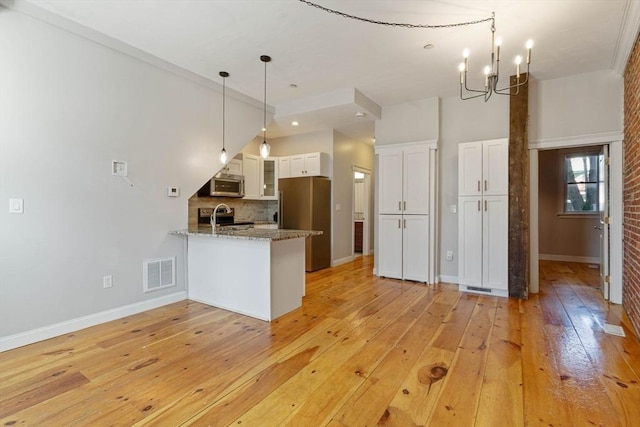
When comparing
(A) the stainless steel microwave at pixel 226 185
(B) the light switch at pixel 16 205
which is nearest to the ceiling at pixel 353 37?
(A) the stainless steel microwave at pixel 226 185

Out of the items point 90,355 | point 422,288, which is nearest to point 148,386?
point 90,355

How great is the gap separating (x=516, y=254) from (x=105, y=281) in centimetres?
477

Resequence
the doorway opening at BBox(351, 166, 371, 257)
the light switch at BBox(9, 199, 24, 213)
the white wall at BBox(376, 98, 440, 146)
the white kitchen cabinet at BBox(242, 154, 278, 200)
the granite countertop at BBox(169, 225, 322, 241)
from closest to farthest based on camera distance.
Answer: the light switch at BBox(9, 199, 24, 213), the granite countertop at BBox(169, 225, 322, 241), the white wall at BBox(376, 98, 440, 146), the white kitchen cabinet at BBox(242, 154, 278, 200), the doorway opening at BBox(351, 166, 371, 257)

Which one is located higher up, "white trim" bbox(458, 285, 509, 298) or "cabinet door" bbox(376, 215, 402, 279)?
"cabinet door" bbox(376, 215, 402, 279)

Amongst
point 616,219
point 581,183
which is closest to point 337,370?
point 616,219

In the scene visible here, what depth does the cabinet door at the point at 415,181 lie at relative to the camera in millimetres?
4668

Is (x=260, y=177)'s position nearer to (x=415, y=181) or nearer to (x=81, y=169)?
(x=415, y=181)

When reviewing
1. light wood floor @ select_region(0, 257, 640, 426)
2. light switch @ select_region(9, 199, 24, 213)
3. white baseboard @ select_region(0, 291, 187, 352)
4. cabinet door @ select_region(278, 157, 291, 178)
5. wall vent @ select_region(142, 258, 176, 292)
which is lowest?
light wood floor @ select_region(0, 257, 640, 426)

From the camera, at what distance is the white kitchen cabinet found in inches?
220

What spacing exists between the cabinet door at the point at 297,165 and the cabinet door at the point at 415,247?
216cm

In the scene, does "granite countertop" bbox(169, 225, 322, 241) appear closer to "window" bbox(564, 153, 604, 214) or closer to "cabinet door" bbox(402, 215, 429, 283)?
"cabinet door" bbox(402, 215, 429, 283)

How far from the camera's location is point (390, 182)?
4.96 meters

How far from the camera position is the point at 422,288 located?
14.5 feet

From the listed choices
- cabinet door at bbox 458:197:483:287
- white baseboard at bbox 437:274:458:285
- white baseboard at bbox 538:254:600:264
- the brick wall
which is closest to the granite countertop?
cabinet door at bbox 458:197:483:287
